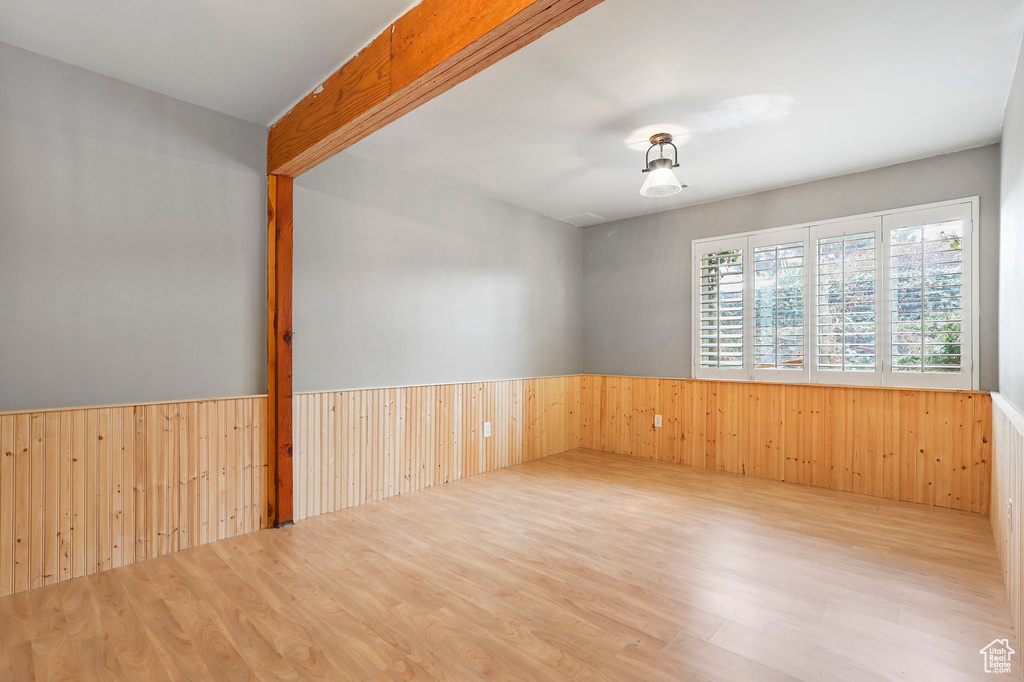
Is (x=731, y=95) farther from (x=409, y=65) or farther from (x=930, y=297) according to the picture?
(x=930, y=297)

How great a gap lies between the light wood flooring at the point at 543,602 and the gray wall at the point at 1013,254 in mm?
1046

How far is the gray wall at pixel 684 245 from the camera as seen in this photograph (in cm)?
352

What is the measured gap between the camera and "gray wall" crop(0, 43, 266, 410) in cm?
241

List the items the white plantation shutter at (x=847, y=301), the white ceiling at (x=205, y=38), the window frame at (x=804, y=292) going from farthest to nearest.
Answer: the window frame at (x=804, y=292), the white plantation shutter at (x=847, y=301), the white ceiling at (x=205, y=38)

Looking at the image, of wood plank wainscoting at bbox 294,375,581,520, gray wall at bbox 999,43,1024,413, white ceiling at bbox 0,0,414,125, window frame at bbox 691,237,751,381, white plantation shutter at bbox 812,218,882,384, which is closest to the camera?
white ceiling at bbox 0,0,414,125

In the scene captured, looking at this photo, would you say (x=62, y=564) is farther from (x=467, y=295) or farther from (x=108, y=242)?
(x=467, y=295)

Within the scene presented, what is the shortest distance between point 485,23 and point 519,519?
9.42 feet

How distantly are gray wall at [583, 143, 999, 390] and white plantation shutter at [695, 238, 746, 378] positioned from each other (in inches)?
5.5

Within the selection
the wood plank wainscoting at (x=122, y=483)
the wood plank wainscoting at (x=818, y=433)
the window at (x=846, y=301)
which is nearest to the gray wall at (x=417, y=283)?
the wood plank wainscoting at (x=122, y=483)

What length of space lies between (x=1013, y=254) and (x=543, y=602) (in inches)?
117

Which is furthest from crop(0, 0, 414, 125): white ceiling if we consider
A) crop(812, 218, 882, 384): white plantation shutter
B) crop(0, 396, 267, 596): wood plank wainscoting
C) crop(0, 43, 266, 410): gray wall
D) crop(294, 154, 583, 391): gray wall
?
crop(812, 218, 882, 384): white plantation shutter

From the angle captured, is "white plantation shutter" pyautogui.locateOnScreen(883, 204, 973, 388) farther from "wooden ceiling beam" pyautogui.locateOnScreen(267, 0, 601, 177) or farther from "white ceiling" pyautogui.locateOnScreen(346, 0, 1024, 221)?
"wooden ceiling beam" pyautogui.locateOnScreen(267, 0, 601, 177)

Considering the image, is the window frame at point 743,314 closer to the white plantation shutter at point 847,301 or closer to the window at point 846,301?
the window at point 846,301

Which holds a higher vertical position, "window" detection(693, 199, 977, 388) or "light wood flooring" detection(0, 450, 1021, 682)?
"window" detection(693, 199, 977, 388)
